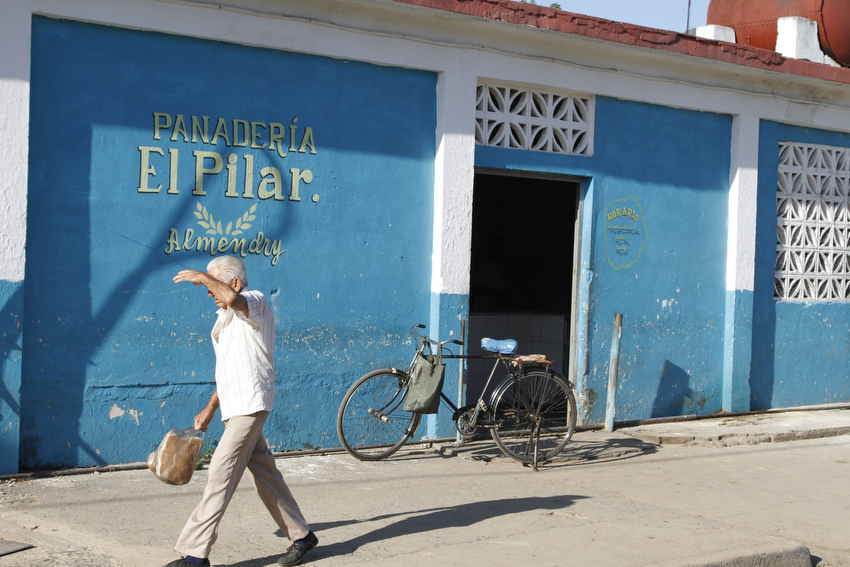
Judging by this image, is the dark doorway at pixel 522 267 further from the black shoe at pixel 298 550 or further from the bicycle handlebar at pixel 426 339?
the black shoe at pixel 298 550

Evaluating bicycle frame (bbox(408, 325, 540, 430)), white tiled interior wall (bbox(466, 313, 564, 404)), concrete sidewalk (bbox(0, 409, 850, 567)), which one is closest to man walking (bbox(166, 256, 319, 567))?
concrete sidewalk (bbox(0, 409, 850, 567))

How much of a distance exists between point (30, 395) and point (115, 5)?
286 cm

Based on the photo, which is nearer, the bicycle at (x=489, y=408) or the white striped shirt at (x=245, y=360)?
the white striped shirt at (x=245, y=360)

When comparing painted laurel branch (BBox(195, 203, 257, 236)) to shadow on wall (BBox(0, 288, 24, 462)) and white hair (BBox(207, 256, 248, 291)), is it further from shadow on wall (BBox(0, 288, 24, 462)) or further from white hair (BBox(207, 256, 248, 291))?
white hair (BBox(207, 256, 248, 291))

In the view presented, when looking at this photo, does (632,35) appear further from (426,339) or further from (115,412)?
(115,412)

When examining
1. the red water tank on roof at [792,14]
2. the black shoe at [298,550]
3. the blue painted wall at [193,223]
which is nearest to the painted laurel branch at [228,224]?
the blue painted wall at [193,223]

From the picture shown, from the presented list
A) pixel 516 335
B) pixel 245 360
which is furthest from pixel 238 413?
pixel 516 335

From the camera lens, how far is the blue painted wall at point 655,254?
8.59 meters

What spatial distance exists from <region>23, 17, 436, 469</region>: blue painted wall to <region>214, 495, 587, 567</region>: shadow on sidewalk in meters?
1.86

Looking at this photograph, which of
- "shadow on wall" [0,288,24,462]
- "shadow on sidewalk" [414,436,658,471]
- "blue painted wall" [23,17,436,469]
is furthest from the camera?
"shadow on sidewalk" [414,436,658,471]

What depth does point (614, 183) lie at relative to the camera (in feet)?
28.6

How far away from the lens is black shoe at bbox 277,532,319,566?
174 inches

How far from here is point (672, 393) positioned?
9164 millimetres

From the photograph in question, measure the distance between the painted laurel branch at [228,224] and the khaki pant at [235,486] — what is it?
2.56 meters
